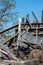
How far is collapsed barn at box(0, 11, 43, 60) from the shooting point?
11.5 m

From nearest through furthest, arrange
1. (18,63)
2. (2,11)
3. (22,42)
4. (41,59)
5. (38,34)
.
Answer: (18,63) → (41,59) → (22,42) → (38,34) → (2,11)

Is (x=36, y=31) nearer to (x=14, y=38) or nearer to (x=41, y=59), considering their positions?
(x=14, y=38)

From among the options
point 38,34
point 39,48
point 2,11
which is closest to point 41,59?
point 39,48

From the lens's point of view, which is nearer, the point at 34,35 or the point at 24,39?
the point at 24,39

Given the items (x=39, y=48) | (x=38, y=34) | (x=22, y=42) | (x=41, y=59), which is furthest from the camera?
(x=38, y=34)

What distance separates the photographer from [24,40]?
12.1 metres

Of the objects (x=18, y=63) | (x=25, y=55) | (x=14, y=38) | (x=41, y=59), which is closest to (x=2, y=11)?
(x=14, y=38)

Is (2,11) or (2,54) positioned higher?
(2,11)

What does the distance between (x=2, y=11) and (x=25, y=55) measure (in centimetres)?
1697

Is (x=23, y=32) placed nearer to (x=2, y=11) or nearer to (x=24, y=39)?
(x=24, y=39)

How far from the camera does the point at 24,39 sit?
1226 centimetres

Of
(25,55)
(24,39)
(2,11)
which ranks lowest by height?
(25,55)

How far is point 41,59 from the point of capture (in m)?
9.93

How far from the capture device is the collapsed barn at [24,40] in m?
11.5
